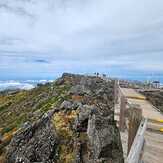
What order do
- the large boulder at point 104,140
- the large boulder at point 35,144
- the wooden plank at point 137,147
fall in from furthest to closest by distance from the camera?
the large boulder at point 35,144
the large boulder at point 104,140
the wooden plank at point 137,147

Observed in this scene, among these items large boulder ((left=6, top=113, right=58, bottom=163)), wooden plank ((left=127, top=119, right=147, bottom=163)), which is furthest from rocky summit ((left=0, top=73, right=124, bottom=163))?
wooden plank ((left=127, top=119, right=147, bottom=163))

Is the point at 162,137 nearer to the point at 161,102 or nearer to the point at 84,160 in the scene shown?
the point at 84,160

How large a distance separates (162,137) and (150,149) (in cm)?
256

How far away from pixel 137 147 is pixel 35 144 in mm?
11243

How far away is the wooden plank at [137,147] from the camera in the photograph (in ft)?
17.4

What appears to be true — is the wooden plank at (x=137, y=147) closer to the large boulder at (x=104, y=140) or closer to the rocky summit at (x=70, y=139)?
the large boulder at (x=104, y=140)

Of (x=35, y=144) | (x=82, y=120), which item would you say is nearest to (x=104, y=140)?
(x=82, y=120)

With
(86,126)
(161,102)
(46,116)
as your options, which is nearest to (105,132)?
(86,126)

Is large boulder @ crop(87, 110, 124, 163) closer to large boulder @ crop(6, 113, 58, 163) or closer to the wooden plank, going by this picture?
large boulder @ crop(6, 113, 58, 163)

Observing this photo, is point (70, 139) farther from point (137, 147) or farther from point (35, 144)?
point (137, 147)

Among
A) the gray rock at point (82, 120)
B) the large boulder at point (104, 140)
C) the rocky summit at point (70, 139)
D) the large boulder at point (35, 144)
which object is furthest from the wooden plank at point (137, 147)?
the large boulder at point (35, 144)

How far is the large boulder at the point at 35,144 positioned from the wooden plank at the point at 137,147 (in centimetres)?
804

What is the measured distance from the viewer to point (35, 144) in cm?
1638

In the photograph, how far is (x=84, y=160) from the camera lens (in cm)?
1426
